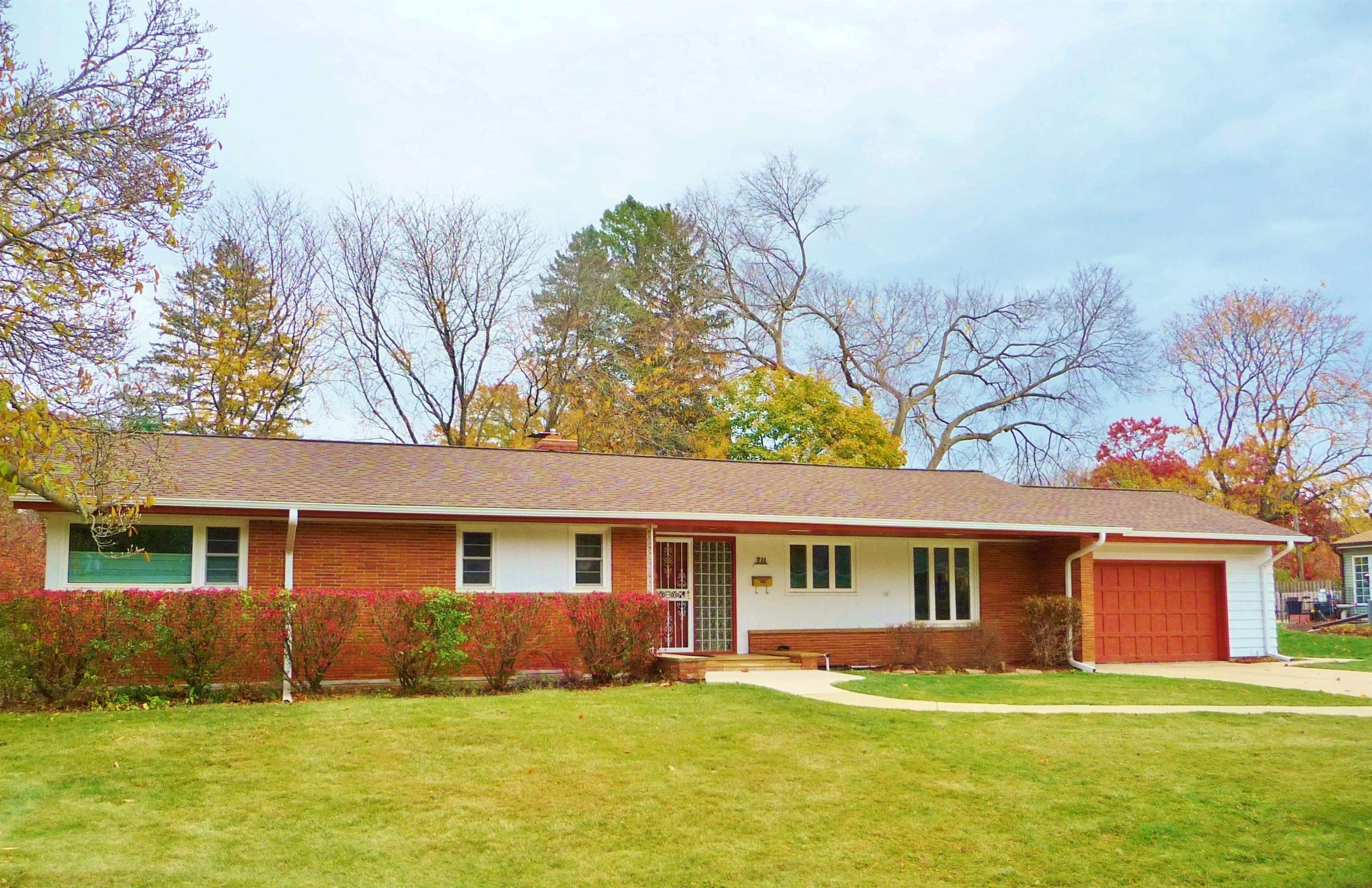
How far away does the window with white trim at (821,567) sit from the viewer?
18750 millimetres

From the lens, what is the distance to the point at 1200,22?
20547mm

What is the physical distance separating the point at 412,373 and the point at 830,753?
988 inches

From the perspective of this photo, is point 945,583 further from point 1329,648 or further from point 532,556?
point 1329,648

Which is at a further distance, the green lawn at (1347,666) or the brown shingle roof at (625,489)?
the green lawn at (1347,666)

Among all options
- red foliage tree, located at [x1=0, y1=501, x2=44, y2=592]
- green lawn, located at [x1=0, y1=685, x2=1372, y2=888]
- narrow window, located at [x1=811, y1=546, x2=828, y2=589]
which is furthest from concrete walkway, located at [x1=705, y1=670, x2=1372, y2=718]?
red foliage tree, located at [x1=0, y1=501, x2=44, y2=592]

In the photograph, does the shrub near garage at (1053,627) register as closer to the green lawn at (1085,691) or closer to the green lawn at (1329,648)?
the green lawn at (1085,691)

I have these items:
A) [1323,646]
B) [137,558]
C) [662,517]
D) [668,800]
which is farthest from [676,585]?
[1323,646]

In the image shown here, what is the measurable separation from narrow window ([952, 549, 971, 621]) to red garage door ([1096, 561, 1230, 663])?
2.75 meters

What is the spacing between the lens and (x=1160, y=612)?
2109 cm

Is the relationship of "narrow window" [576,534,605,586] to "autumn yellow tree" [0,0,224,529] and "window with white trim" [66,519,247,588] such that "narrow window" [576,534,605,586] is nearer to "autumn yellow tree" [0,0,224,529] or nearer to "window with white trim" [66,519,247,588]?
"window with white trim" [66,519,247,588]

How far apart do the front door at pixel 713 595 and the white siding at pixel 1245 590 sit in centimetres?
882

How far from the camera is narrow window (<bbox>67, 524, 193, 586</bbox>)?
13930 mm

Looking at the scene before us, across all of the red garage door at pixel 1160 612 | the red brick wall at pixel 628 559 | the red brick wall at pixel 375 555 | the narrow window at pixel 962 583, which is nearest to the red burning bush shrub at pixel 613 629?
the red brick wall at pixel 628 559

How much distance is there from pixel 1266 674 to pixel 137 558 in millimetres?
17755
